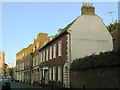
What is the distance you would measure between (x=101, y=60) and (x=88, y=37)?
8724 millimetres

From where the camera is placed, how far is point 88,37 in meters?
21.8

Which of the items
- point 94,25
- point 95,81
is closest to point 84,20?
point 94,25

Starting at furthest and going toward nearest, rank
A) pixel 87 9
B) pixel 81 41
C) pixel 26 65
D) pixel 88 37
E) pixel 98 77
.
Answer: pixel 26 65
pixel 87 9
pixel 88 37
pixel 81 41
pixel 98 77

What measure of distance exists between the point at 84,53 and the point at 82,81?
16.0ft

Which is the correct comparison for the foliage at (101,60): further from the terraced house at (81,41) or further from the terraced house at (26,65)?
the terraced house at (26,65)

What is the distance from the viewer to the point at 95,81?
48.0 feet

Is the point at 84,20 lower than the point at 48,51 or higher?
higher

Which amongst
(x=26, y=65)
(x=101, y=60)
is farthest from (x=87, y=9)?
(x=26, y=65)

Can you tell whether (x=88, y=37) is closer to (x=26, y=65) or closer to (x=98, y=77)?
(x=98, y=77)

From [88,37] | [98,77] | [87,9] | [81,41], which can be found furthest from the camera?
[87,9]

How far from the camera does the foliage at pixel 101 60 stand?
11.8m

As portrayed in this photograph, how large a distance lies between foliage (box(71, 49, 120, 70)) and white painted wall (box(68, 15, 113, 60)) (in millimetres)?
3534

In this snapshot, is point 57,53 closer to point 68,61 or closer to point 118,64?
point 68,61

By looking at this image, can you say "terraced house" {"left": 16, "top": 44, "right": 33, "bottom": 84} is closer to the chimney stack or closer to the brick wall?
the chimney stack
